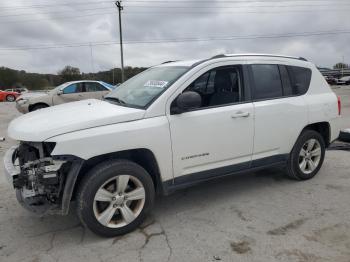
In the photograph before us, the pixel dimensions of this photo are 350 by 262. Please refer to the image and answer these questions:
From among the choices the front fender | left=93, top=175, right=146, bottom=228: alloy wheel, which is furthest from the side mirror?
left=93, top=175, right=146, bottom=228: alloy wheel

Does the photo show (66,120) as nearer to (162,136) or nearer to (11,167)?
(11,167)

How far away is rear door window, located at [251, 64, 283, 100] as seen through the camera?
4.35 meters

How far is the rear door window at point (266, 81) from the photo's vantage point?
4.35m

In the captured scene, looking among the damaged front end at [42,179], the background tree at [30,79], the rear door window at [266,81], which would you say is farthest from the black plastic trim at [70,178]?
the background tree at [30,79]

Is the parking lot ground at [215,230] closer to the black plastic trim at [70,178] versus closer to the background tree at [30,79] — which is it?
the black plastic trim at [70,178]

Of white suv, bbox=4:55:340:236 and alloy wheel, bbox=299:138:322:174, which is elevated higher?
white suv, bbox=4:55:340:236

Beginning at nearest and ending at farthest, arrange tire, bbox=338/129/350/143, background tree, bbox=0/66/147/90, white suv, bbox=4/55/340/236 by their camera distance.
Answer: white suv, bbox=4/55/340/236 < tire, bbox=338/129/350/143 < background tree, bbox=0/66/147/90

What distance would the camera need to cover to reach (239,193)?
4625 mm

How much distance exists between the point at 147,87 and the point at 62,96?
9.92 meters

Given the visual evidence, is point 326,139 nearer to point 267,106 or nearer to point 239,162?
point 267,106

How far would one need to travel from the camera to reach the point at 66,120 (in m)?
3.31

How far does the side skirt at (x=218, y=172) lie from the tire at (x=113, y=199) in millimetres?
256

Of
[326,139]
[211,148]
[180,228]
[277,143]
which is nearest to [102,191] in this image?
[180,228]

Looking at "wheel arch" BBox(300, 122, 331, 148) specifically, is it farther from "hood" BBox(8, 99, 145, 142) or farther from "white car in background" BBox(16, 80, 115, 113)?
"white car in background" BBox(16, 80, 115, 113)
